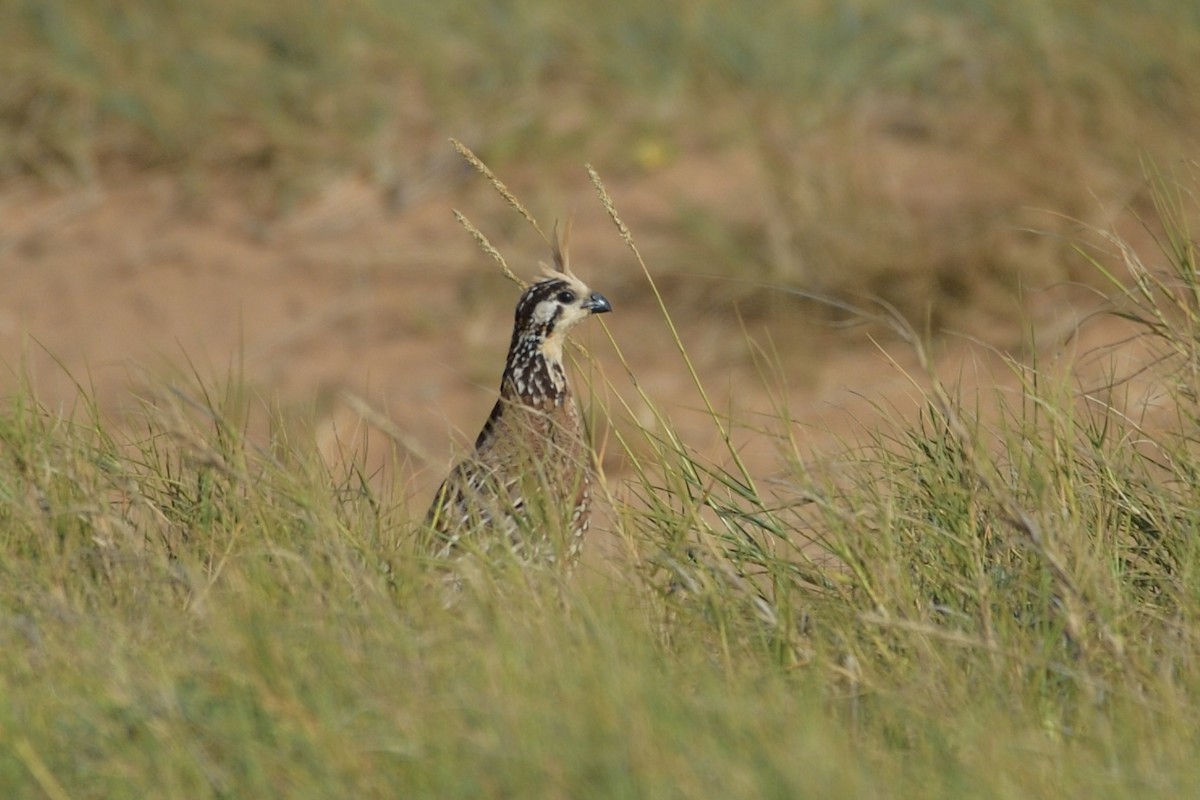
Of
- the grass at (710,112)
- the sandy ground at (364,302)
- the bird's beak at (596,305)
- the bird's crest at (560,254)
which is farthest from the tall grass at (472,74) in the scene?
the bird's crest at (560,254)

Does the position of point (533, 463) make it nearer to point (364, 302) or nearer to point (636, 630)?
point (636, 630)

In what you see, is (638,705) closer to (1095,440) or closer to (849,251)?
(1095,440)

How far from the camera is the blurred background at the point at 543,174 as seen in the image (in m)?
8.46

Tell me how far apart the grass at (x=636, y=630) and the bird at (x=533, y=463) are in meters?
0.16

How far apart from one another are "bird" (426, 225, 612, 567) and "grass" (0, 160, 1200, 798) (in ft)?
0.53

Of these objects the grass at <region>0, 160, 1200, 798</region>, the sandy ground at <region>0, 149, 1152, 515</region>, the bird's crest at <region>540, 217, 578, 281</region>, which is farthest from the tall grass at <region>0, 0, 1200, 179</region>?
the grass at <region>0, 160, 1200, 798</region>

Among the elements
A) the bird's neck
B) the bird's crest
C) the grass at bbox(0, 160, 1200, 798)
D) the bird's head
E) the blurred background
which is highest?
the blurred background

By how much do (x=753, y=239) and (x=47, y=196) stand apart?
4.12m

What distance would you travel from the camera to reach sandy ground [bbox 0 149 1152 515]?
852cm

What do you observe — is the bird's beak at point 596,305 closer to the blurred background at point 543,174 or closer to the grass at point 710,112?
the blurred background at point 543,174

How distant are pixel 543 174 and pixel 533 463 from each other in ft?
17.0

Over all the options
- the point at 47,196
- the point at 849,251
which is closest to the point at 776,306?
the point at 849,251

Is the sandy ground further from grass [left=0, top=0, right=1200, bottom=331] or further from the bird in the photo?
the bird

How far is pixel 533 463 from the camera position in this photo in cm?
456
